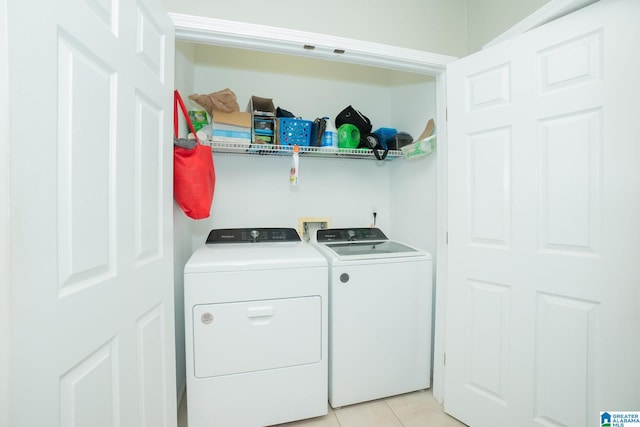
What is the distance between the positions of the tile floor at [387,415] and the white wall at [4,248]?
1.36 m

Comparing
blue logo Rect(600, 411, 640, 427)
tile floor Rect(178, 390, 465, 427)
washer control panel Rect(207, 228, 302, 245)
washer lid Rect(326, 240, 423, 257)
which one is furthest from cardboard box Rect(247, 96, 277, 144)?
blue logo Rect(600, 411, 640, 427)

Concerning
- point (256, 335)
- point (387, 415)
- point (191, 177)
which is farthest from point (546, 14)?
point (387, 415)

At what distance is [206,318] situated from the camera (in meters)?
1.33

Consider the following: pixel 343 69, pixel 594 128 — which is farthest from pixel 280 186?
pixel 594 128

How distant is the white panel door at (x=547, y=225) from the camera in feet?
3.31

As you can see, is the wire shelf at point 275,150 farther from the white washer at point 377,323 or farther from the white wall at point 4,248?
the white wall at point 4,248

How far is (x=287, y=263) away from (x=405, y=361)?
3.47 feet

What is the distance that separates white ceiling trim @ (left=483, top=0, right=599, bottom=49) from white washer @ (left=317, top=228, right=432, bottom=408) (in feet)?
4.41

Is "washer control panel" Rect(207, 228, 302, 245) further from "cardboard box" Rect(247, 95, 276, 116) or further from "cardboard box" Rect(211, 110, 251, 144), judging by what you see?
"cardboard box" Rect(247, 95, 276, 116)

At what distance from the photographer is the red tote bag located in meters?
1.36

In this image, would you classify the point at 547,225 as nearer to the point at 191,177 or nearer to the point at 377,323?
the point at 377,323

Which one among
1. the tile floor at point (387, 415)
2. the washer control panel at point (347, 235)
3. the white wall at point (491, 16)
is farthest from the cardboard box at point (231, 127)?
the tile floor at point (387, 415)

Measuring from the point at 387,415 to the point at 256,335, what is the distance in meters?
0.98

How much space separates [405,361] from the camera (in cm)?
169
